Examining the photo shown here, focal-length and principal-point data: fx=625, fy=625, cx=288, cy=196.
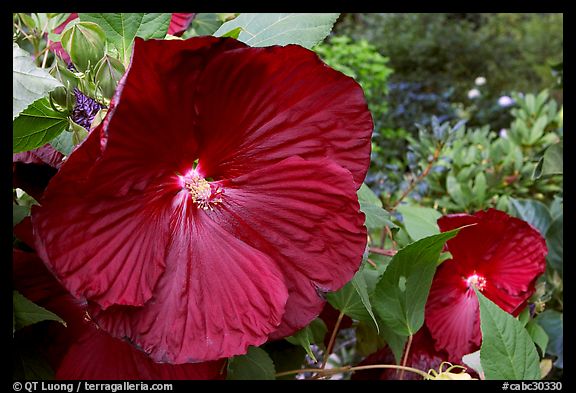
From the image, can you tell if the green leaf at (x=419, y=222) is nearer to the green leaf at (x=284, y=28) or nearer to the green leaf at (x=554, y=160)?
the green leaf at (x=554, y=160)

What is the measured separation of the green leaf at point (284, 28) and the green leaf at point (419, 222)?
10.9 inches

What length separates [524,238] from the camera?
0.66 m

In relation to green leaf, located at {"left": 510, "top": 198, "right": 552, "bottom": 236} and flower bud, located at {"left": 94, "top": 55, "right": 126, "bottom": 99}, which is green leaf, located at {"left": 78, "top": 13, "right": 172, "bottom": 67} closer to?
flower bud, located at {"left": 94, "top": 55, "right": 126, "bottom": 99}

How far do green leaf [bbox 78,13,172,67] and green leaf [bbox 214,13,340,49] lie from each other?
6cm

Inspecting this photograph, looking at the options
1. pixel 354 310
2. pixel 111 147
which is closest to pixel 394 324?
pixel 354 310

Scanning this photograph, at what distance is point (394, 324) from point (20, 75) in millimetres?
352

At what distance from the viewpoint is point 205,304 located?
1.26 ft

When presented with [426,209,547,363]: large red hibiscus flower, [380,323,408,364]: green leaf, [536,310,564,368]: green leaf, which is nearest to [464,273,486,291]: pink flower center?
[426,209,547,363]: large red hibiscus flower

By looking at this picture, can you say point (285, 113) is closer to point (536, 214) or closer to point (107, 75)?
point (107, 75)

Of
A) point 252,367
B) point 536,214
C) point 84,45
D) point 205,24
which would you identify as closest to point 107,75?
point 84,45

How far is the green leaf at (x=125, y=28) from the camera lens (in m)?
0.45

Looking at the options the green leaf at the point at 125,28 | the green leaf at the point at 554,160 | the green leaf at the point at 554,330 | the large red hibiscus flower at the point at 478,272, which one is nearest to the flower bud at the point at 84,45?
the green leaf at the point at 125,28

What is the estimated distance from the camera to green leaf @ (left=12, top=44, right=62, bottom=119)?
0.38 metres

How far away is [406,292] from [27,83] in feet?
1.11
